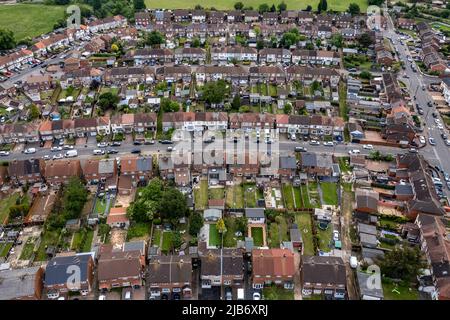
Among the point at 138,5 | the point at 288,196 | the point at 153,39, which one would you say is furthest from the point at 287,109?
the point at 138,5

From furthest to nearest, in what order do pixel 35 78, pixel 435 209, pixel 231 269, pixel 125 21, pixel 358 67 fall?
pixel 125 21, pixel 358 67, pixel 35 78, pixel 435 209, pixel 231 269

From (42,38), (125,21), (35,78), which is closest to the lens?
(35,78)

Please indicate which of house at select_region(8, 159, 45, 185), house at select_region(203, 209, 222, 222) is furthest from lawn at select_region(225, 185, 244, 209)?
house at select_region(8, 159, 45, 185)

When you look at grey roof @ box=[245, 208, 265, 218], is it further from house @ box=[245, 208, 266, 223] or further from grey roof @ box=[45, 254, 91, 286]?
grey roof @ box=[45, 254, 91, 286]

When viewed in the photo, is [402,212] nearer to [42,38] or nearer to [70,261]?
[70,261]

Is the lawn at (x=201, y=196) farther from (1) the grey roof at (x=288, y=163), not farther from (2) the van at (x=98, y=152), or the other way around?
(2) the van at (x=98, y=152)

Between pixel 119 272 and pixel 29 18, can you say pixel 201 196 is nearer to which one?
pixel 119 272

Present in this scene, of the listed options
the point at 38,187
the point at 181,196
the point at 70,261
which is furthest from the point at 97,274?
the point at 38,187
